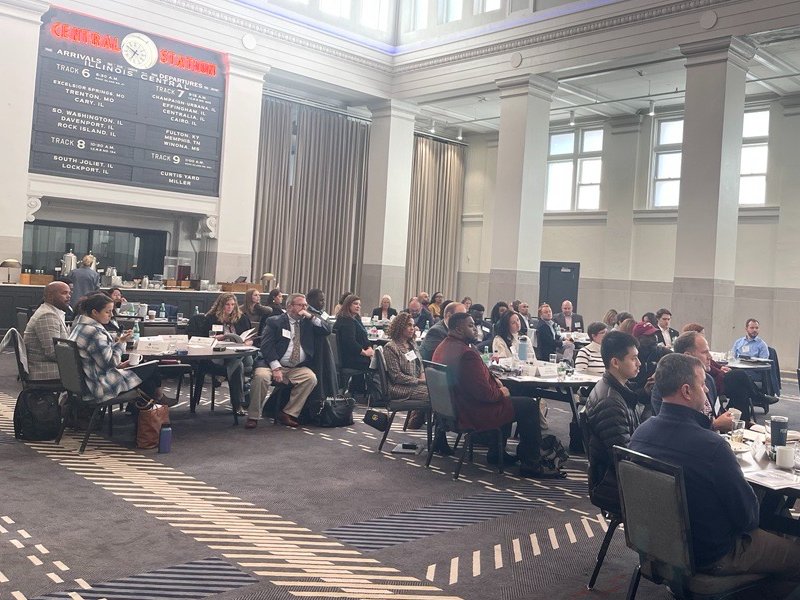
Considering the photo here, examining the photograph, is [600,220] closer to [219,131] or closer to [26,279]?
[219,131]

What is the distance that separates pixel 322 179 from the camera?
1698 centimetres

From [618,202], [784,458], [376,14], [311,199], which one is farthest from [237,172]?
[784,458]

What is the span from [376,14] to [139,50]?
5.41 metres

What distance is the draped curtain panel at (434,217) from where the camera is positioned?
19172mm

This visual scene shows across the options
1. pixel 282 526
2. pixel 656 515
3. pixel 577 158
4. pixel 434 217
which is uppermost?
pixel 577 158

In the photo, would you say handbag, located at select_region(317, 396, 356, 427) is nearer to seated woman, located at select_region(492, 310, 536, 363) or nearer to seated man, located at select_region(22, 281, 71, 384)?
seated woman, located at select_region(492, 310, 536, 363)

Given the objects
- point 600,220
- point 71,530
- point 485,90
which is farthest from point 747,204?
point 71,530

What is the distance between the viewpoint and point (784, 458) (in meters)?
3.46

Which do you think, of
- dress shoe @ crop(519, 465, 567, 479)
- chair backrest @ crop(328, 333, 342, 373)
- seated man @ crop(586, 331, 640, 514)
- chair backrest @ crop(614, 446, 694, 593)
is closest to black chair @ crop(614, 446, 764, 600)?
chair backrest @ crop(614, 446, 694, 593)

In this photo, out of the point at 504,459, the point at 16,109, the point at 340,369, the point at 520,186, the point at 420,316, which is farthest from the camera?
the point at 520,186

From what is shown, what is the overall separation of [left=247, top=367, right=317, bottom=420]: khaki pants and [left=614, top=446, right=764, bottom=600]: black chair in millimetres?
4607

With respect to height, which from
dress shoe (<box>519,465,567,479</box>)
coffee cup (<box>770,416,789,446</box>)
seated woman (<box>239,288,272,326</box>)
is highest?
seated woman (<box>239,288,272,326</box>)

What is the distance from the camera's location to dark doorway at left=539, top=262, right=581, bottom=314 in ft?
60.0

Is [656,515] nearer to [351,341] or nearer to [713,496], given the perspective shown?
[713,496]
